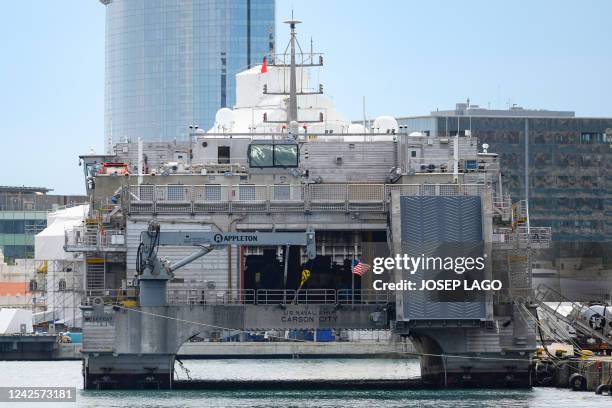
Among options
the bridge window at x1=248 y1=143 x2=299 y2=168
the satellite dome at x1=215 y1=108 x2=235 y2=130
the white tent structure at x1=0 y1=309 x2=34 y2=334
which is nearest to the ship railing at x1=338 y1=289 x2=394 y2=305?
the bridge window at x1=248 y1=143 x2=299 y2=168

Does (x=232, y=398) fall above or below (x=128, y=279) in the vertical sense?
below

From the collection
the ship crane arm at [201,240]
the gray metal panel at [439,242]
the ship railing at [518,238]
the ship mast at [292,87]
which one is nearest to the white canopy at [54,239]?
the ship mast at [292,87]

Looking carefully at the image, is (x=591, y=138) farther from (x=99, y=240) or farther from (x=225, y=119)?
(x=99, y=240)

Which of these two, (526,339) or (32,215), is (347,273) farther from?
(32,215)

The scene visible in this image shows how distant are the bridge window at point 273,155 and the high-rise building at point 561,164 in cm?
8451

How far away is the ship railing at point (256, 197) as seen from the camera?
7850 centimetres

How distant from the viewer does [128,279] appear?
78.6m

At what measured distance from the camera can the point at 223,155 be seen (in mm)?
87562

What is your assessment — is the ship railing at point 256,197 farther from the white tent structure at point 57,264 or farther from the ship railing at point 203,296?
the white tent structure at point 57,264

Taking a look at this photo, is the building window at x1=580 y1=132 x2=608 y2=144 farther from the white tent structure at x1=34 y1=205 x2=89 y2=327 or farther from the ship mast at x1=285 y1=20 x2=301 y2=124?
the ship mast at x1=285 y1=20 x2=301 y2=124

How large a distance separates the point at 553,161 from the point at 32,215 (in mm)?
47952

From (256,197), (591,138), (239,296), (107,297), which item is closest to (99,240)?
(107,297)

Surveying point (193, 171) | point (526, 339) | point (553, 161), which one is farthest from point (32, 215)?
point (526, 339)

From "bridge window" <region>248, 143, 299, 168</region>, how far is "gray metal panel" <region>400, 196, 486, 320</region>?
875 centimetres
